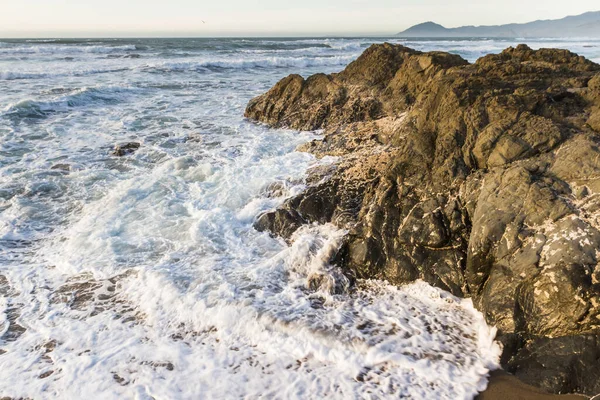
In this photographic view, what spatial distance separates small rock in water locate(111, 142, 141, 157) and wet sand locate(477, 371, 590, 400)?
9467 millimetres

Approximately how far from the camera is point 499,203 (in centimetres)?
455

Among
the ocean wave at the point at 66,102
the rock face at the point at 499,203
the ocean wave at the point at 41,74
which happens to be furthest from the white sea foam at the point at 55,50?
the rock face at the point at 499,203

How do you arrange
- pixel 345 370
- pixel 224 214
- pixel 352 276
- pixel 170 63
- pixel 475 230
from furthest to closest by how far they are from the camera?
pixel 170 63, pixel 224 214, pixel 352 276, pixel 475 230, pixel 345 370

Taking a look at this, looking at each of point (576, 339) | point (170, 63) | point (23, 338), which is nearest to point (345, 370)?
point (576, 339)

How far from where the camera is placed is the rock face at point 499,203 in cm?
381

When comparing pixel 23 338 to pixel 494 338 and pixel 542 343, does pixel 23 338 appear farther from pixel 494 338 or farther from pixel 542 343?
pixel 542 343

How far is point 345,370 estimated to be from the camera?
395 cm

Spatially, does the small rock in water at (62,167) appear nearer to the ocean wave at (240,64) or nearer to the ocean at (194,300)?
the ocean at (194,300)

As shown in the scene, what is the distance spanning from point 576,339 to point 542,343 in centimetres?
29

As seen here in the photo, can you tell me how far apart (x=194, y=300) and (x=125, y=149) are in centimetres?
682

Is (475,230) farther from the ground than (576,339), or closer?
farther from the ground

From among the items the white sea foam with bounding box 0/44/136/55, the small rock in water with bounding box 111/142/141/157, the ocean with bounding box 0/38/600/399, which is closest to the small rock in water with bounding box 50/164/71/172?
the ocean with bounding box 0/38/600/399

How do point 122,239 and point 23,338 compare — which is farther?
point 122,239

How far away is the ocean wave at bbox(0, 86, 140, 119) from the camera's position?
13.7 metres
